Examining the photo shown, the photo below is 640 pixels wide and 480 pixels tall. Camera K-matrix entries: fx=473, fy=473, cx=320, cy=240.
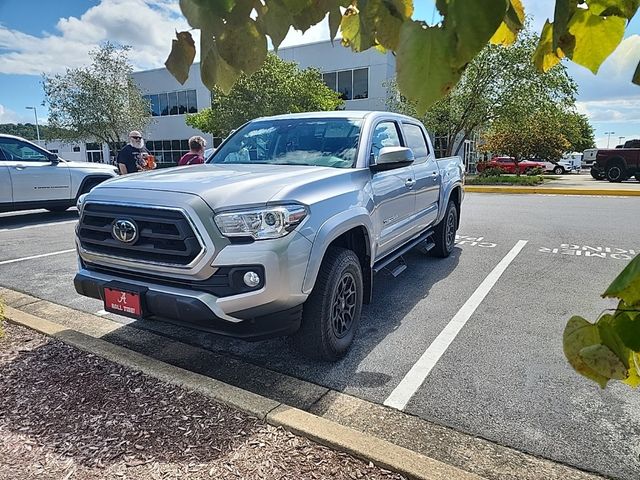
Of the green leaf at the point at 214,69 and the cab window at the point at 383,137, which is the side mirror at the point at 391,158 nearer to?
the cab window at the point at 383,137

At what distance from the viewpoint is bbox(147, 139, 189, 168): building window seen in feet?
125

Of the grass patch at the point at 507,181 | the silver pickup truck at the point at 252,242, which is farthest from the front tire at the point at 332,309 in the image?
the grass patch at the point at 507,181

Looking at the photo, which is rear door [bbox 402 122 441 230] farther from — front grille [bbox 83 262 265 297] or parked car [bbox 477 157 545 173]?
parked car [bbox 477 157 545 173]

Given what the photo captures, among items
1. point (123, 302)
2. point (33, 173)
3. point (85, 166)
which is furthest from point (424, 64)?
point (85, 166)

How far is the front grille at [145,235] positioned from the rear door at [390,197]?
168cm

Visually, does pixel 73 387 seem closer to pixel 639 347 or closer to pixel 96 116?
pixel 639 347

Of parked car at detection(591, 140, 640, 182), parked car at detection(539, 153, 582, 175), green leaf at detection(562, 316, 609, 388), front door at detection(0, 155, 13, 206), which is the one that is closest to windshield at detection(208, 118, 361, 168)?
green leaf at detection(562, 316, 609, 388)

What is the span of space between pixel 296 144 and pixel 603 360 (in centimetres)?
384

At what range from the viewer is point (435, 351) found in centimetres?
376

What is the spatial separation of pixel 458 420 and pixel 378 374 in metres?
0.72

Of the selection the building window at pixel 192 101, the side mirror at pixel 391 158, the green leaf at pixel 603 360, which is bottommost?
the green leaf at pixel 603 360

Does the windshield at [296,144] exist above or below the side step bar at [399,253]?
above

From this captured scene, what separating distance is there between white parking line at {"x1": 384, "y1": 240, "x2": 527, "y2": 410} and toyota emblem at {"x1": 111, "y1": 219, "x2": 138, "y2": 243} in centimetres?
197

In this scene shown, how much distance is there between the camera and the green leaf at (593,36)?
0.88 m
